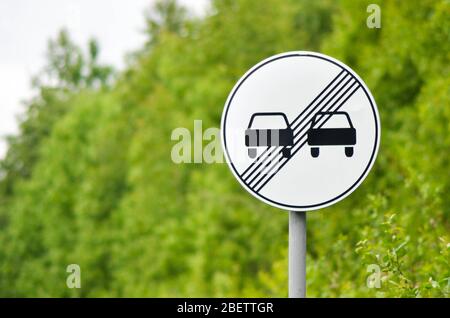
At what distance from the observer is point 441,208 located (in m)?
9.70

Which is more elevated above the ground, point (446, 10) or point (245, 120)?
point (446, 10)

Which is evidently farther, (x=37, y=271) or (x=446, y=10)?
(x=37, y=271)

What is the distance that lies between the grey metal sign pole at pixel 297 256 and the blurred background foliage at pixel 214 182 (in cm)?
148

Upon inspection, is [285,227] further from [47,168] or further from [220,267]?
[47,168]

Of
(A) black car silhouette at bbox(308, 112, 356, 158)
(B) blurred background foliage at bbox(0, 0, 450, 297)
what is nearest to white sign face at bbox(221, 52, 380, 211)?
(A) black car silhouette at bbox(308, 112, 356, 158)

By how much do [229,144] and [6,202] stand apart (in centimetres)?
5312

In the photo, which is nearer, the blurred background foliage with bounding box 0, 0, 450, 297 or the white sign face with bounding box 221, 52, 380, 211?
the white sign face with bounding box 221, 52, 380, 211

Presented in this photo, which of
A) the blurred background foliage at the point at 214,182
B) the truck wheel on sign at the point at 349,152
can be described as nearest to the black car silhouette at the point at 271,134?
the truck wheel on sign at the point at 349,152

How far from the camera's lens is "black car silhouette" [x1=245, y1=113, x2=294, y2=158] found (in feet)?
12.1

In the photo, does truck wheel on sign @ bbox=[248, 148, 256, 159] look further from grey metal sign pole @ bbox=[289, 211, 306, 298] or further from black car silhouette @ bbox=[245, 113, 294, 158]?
grey metal sign pole @ bbox=[289, 211, 306, 298]

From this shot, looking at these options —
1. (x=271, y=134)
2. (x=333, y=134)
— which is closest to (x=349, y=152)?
(x=333, y=134)

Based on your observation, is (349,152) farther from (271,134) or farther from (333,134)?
(271,134)

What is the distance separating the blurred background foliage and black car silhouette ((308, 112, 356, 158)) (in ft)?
5.00
